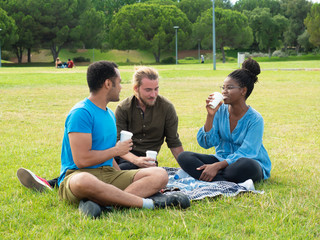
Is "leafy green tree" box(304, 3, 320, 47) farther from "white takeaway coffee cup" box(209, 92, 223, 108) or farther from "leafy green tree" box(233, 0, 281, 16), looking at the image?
"white takeaway coffee cup" box(209, 92, 223, 108)

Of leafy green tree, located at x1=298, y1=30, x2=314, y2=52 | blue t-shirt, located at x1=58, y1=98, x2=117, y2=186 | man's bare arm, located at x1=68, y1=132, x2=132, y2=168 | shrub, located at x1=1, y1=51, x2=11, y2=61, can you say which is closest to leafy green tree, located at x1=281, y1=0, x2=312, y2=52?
leafy green tree, located at x1=298, y1=30, x2=314, y2=52

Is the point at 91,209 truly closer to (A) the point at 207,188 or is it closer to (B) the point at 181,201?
(B) the point at 181,201

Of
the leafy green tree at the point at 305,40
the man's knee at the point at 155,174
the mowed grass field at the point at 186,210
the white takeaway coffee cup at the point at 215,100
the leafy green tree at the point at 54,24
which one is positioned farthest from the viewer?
the leafy green tree at the point at 305,40

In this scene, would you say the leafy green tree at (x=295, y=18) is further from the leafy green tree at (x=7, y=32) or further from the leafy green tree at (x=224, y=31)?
the leafy green tree at (x=7, y=32)

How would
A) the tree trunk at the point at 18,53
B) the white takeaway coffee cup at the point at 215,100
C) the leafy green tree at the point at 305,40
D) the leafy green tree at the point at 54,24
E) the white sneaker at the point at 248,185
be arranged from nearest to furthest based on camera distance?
the white sneaker at the point at 248,185 → the white takeaway coffee cup at the point at 215,100 → the leafy green tree at the point at 54,24 → the tree trunk at the point at 18,53 → the leafy green tree at the point at 305,40

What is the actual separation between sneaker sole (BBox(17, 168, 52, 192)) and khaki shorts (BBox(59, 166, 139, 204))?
49 centimetres

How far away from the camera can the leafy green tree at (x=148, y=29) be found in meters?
69.8

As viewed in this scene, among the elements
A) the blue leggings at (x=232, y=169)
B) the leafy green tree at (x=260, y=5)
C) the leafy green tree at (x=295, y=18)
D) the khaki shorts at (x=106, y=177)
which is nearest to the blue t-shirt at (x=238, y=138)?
the blue leggings at (x=232, y=169)

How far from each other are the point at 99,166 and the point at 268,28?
7802cm

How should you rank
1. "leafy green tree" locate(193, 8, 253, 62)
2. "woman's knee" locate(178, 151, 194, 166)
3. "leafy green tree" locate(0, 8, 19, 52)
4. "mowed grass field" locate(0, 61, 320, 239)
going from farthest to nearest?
"leafy green tree" locate(193, 8, 253, 62), "leafy green tree" locate(0, 8, 19, 52), "woman's knee" locate(178, 151, 194, 166), "mowed grass field" locate(0, 61, 320, 239)

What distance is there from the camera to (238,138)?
494 cm

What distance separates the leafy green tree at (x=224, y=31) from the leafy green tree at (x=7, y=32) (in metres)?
29.1

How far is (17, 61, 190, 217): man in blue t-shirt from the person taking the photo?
373 cm

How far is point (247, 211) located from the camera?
3.84 m
